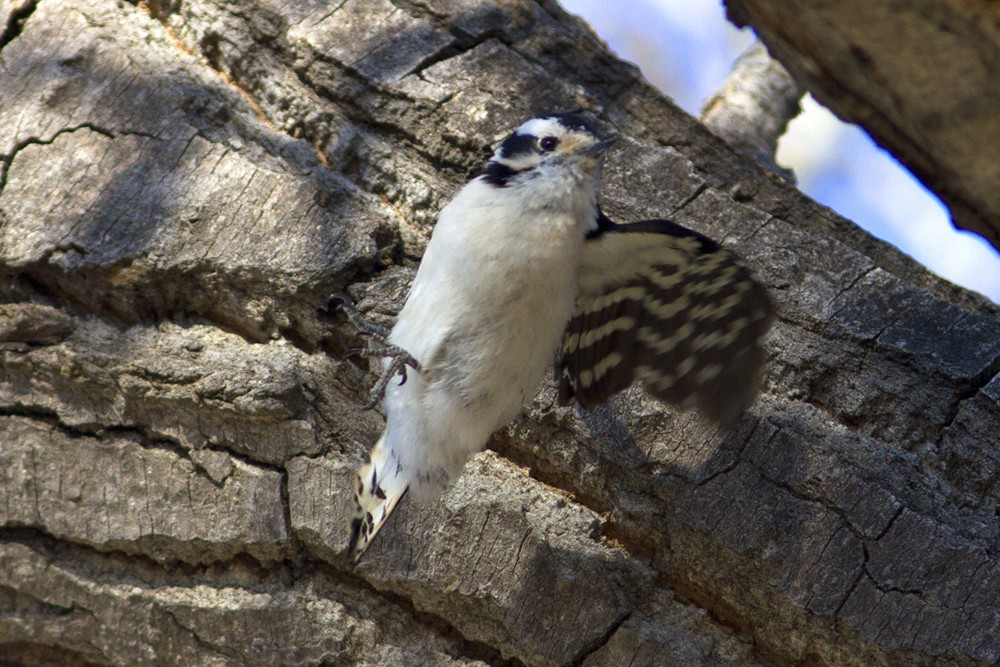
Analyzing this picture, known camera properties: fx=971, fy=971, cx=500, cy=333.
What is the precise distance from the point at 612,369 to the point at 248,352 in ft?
2.89

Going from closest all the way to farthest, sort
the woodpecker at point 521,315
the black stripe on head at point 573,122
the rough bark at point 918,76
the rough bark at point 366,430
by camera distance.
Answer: the rough bark at point 918,76 < the rough bark at point 366,430 < the woodpecker at point 521,315 < the black stripe on head at point 573,122

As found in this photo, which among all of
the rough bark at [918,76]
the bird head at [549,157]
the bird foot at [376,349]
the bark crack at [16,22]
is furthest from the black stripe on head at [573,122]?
the bark crack at [16,22]

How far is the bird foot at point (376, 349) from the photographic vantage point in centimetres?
229

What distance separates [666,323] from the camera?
2.50 meters

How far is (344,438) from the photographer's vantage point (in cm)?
228

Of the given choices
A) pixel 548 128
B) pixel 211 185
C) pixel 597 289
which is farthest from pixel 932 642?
pixel 211 185

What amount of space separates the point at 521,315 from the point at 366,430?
47cm

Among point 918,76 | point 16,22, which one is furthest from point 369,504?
point 16,22

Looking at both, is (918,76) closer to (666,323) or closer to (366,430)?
(666,323)

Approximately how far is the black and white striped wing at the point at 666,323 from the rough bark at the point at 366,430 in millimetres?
90

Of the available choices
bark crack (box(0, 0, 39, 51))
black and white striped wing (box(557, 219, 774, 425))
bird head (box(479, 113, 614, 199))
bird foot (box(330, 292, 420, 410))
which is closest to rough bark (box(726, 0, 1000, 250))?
black and white striped wing (box(557, 219, 774, 425))

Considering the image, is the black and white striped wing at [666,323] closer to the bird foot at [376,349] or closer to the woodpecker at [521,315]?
the woodpecker at [521,315]

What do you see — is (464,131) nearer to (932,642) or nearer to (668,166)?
(668,166)

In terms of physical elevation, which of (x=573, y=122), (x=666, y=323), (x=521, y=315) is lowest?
(x=521, y=315)
